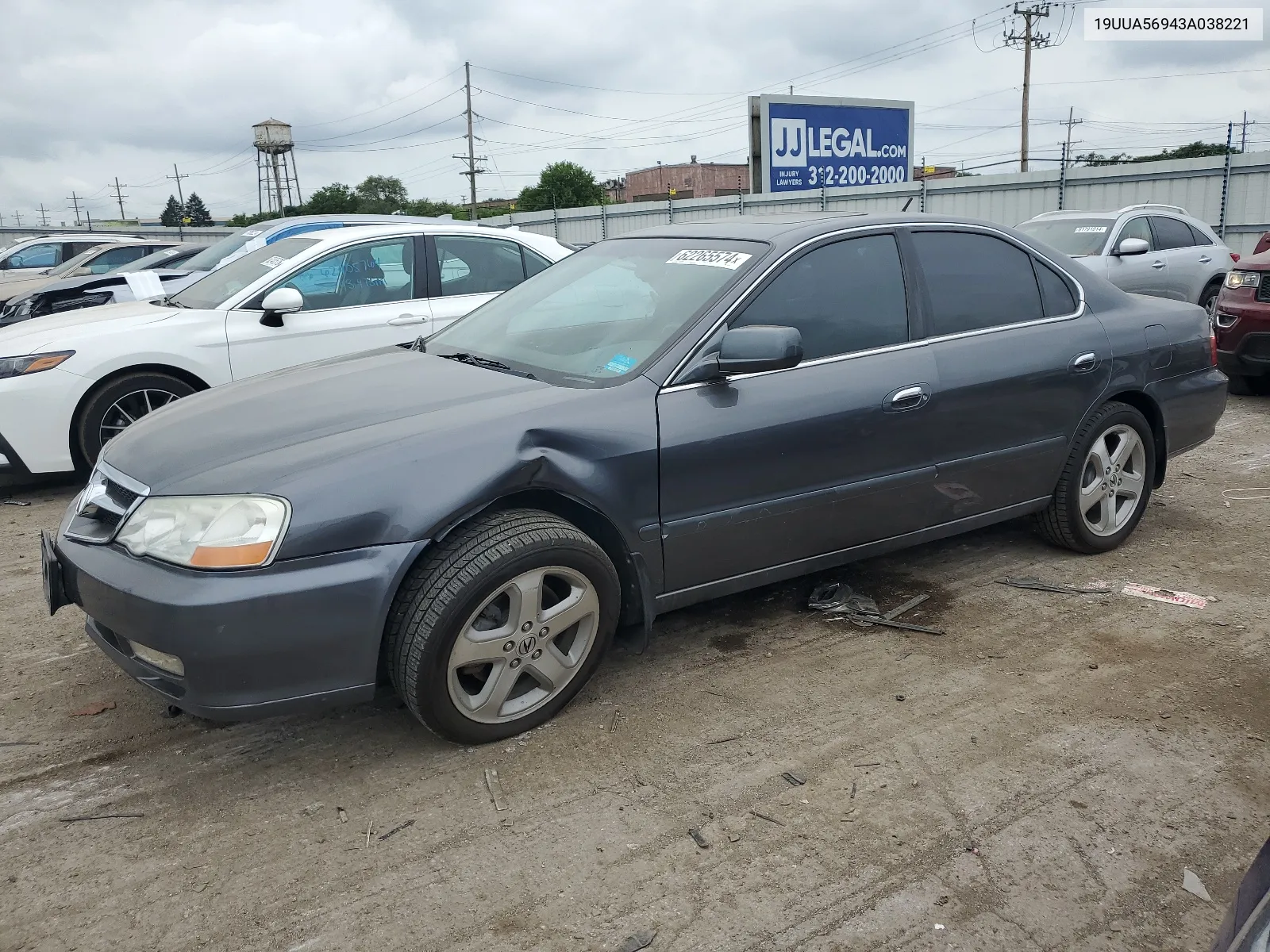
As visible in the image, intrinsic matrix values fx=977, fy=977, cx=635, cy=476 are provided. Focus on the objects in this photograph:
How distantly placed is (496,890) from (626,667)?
126 cm

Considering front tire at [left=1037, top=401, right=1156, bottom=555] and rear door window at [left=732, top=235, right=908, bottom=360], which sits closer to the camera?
rear door window at [left=732, top=235, right=908, bottom=360]

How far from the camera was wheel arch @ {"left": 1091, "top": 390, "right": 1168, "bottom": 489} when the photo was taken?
454 centimetres

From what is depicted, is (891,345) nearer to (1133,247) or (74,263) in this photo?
(1133,247)

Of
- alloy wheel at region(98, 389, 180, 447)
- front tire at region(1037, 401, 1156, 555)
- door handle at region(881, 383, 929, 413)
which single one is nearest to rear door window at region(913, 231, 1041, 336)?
door handle at region(881, 383, 929, 413)

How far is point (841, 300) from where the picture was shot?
3713mm

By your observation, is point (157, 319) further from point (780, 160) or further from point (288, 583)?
point (780, 160)

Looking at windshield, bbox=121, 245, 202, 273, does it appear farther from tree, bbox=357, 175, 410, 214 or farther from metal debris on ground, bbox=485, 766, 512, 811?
tree, bbox=357, 175, 410, 214

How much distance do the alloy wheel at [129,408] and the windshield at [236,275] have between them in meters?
0.66

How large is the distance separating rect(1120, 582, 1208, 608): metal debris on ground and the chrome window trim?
1.21 metres

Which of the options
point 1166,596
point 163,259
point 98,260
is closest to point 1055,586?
point 1166,596

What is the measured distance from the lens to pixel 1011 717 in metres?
3.16

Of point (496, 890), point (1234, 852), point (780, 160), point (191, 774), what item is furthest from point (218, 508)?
point (780, 160)

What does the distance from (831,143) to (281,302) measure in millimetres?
18120

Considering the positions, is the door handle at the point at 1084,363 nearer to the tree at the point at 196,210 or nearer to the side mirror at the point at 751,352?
the side mirror at the point at 751,352
